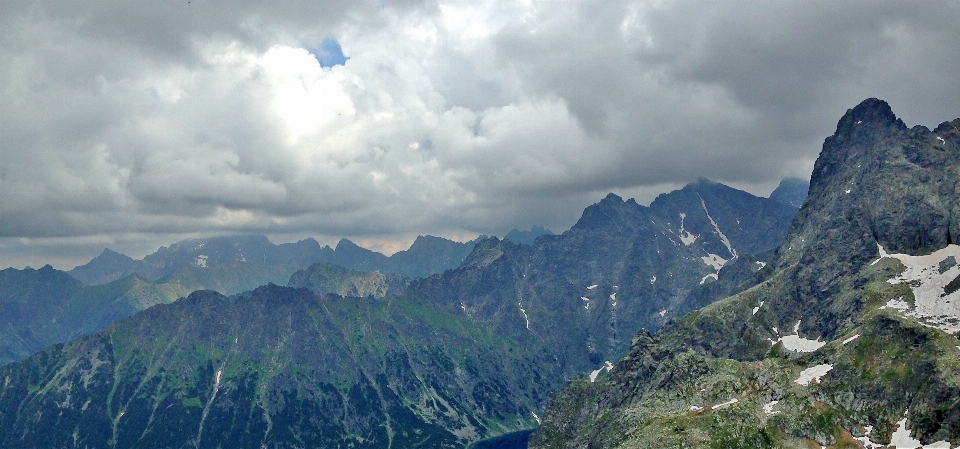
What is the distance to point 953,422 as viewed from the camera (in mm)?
198250

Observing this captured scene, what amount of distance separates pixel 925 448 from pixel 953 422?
10.8 m

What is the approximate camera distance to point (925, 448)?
19950 cm
